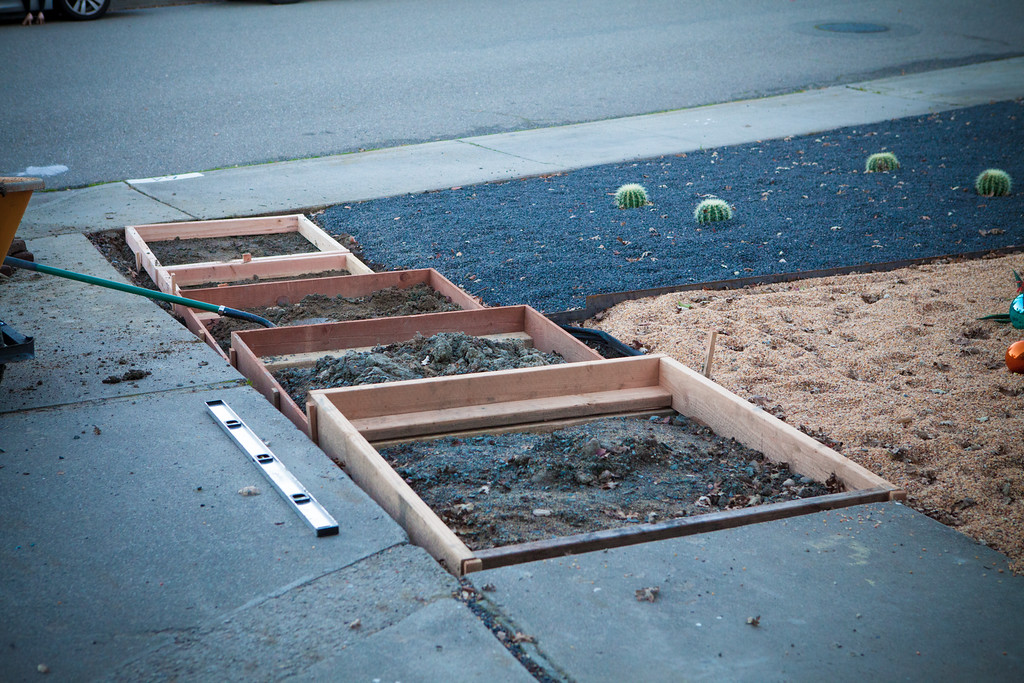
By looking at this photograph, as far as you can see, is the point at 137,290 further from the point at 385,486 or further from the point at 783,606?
the point at 783,606

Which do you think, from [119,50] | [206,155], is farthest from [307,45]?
[206,155]

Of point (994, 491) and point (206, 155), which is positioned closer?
point (994, 491)

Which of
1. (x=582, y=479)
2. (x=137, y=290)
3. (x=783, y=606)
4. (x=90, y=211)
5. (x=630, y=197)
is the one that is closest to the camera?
(x=783, y=606)

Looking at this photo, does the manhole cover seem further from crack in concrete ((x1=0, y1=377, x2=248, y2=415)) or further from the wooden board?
crack in concrete ((x1=0, y1=377, x2=248, y2=415))

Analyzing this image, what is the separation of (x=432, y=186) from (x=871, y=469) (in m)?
4.70

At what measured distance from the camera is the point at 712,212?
21.3 ft

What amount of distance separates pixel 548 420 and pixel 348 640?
1616 millimetres

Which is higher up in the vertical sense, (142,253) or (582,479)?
(142,253)

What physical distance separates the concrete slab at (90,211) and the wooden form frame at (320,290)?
173 cm

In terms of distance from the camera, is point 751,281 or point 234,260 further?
point 234,260

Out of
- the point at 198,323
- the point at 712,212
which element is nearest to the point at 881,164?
the point at 712,212

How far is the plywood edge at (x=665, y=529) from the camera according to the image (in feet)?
8.77

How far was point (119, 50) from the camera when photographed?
12.0m

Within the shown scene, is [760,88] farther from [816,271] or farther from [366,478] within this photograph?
[366,478]
